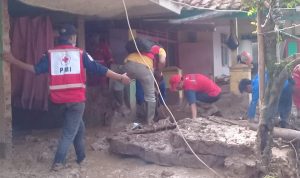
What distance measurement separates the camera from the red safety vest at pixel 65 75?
6.46m

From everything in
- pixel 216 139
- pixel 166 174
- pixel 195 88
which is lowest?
pixel 166 174

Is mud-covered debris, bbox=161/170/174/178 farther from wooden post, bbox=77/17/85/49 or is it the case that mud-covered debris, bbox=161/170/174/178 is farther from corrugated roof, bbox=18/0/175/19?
wooden post, bbox=77/17/85/49

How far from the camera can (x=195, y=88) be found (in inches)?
380

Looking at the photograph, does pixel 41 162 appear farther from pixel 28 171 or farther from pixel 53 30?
pixel 53 30

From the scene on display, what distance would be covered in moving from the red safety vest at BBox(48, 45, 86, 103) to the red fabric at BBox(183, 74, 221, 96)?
3.38 meters

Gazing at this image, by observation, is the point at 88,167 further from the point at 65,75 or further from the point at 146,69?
the point at 146,69

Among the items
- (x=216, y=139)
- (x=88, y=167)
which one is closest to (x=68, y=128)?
(x=88, y=167)

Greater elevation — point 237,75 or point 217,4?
point 217,4

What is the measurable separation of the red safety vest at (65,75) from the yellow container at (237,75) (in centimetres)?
707

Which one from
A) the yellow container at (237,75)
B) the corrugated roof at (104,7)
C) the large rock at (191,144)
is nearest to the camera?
the large rock at (191,144)

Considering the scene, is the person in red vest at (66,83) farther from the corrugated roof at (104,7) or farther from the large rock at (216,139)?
the large rock at (216,139)

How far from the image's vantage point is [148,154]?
273 inches

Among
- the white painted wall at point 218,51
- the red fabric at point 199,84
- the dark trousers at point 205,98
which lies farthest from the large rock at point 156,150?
the white painted wall at point 218,51

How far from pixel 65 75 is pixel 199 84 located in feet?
12.7
